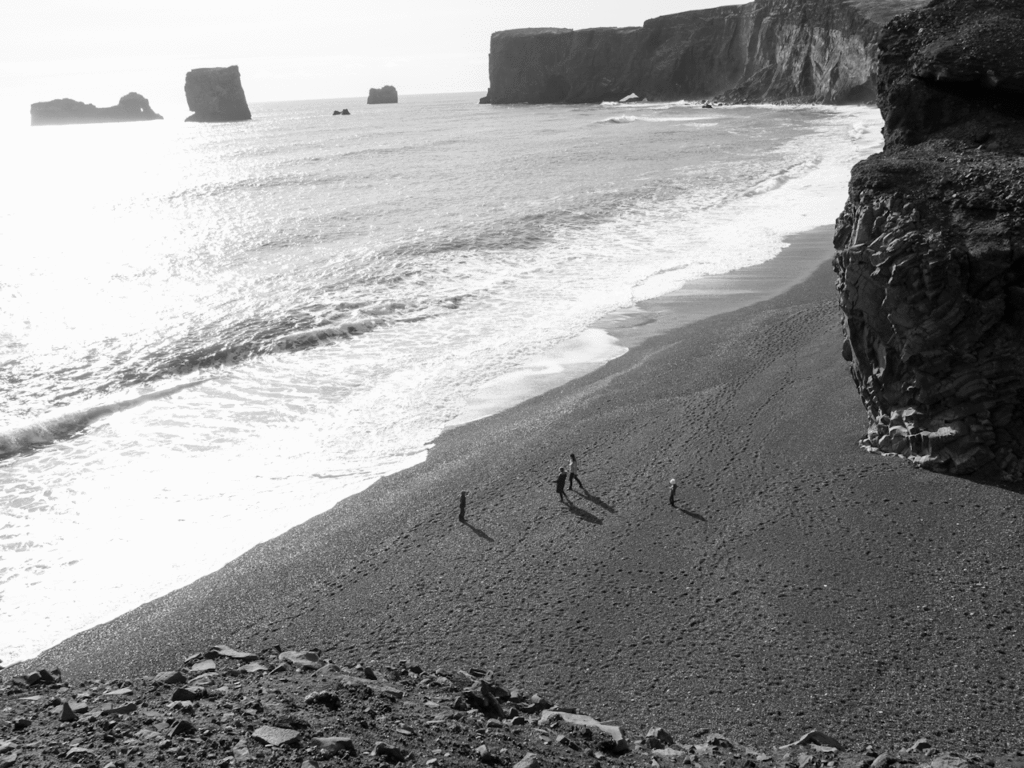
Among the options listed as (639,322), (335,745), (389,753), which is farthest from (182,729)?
(639,322)

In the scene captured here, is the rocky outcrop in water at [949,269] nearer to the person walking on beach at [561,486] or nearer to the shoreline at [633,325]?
the person walking on beach at [561,486]

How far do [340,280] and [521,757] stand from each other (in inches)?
856

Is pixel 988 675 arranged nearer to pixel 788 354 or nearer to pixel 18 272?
pixel 788 354

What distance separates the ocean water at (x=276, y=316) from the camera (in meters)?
13.3

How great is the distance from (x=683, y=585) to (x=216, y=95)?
505 feet

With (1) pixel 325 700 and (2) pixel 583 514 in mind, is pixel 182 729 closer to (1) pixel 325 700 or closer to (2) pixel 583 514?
(1) pixel 325 700

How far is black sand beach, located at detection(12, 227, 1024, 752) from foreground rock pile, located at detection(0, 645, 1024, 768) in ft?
2.12

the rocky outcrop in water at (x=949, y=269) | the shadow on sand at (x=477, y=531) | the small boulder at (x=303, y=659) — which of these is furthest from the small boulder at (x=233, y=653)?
the rocky outcrop in water at (x=949, y=269)

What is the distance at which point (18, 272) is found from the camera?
99.6ft

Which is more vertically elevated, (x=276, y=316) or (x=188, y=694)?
(x=276, y=316)

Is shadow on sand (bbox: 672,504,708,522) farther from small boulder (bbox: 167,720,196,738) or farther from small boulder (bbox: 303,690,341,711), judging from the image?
small boulder (bbox: 167,720,196,738)

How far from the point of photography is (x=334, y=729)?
7164 mm

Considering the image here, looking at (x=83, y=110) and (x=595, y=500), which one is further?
A: (x=83, y=110)

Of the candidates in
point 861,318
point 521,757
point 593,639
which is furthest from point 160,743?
point 861,318
